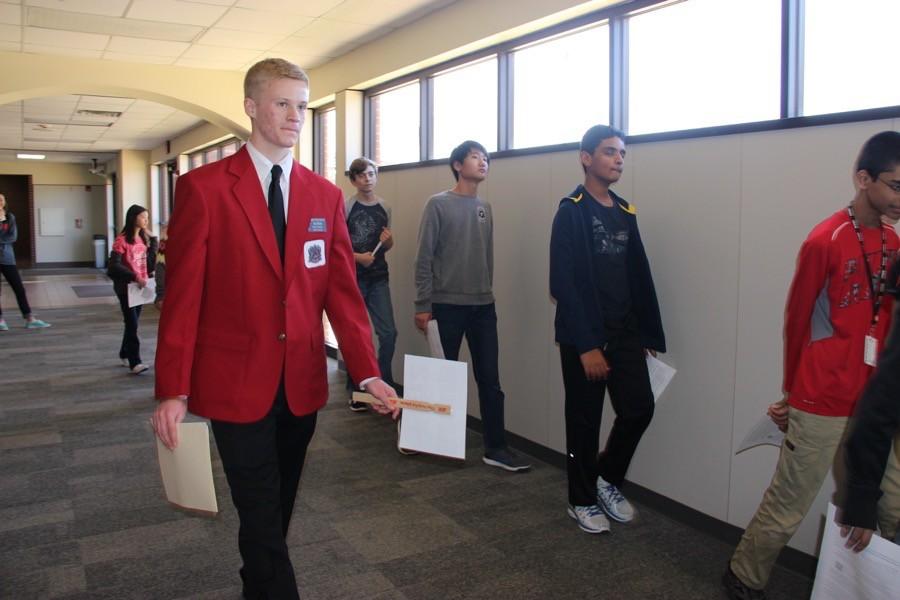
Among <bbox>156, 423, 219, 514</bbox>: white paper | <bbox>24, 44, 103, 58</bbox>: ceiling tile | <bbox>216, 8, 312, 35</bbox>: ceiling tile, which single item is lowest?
<bbox>156, 423, 219, 514</bbox>: white paper

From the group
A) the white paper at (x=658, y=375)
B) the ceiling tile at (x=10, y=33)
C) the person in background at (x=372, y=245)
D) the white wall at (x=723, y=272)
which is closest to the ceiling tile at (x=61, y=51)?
the ceiling tile at (x=10, y=33)

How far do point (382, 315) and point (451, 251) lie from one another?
1.18 metres

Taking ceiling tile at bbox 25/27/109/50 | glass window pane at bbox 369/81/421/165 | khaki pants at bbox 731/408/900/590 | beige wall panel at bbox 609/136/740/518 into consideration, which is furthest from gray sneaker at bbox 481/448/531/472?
ceiling tile at bbox 25/27/109/50

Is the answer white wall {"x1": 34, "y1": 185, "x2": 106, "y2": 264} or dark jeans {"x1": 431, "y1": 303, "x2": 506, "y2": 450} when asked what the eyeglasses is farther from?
white wall {"x1": 34, "y1": 185, "x2": 106, "y2": 264}

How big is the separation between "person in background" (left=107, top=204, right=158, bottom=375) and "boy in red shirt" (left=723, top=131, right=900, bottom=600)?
513 cm

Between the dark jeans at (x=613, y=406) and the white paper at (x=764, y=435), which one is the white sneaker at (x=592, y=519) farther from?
the white paper at (x=764, y=435)

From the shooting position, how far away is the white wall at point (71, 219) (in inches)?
816

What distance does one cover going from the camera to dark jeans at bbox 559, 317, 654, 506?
2844 millimetres

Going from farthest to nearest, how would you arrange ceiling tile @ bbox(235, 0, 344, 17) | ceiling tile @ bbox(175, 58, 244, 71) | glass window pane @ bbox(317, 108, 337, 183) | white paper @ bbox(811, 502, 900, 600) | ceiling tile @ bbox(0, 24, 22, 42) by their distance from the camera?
glass window pane @ bbox(317, 108, 337, 183), ceiling tile @ bbox(175, 58, 244, 71), ceiling tile @ bbox(0, 24, 22, 42), ceiling tile @ bbox(235, 0, 344, 17), white paper @ bbox(811, 502, 900, 600)

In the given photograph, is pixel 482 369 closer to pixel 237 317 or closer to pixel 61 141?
pixel 237 317

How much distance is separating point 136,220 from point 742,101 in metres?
4.74

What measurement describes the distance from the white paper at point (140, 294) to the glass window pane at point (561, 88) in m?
3.34

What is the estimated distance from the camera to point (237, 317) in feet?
5.95

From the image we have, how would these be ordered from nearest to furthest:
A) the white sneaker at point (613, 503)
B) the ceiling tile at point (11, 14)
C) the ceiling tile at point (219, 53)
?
1. the white sneaker at point (613, 503)
2. the ceiling tile at point (11, 14)
3. the ceiling tile at point (219, 53)
